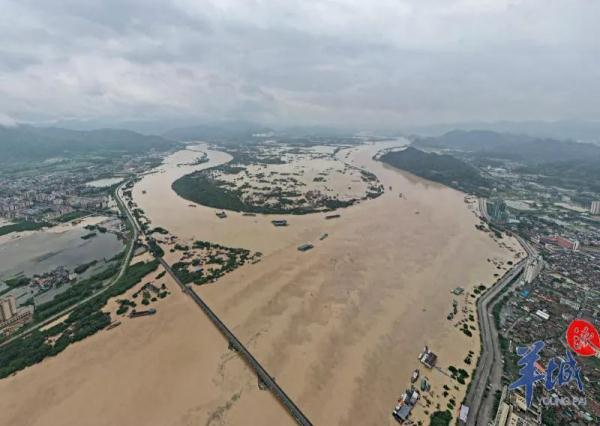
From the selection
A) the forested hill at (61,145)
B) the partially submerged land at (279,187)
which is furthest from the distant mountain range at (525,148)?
the forested hill at (61,145)

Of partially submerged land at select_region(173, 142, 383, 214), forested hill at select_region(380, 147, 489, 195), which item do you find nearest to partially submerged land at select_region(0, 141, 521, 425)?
partially submerged land at select_region(173, 142, 383, 214)

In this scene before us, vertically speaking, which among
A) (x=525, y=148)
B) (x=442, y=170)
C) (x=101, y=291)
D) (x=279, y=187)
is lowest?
(x=279, y=187)

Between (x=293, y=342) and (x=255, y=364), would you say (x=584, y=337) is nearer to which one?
(x=293, y=342)

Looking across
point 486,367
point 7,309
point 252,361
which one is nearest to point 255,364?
point 252,361

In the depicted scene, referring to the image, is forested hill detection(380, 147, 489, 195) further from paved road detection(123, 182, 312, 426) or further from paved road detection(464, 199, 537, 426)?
paved road detection(123, 182, 312, 426)

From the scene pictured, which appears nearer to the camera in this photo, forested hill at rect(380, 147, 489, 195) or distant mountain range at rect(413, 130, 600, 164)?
forested hill at rect(380, 147, 489, 195)

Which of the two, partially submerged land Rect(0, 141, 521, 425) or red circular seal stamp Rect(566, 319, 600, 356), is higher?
red circular seal stamp Rect(566, 319, 600, 356)

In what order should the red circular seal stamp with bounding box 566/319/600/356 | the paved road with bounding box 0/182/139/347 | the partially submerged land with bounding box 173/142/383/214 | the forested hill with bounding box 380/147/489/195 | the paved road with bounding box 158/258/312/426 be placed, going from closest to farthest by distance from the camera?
the red circular seal stamp with bounding box 566/319/600/356, the paved road with bounding box 158/258/312/426, the paved road with bounding box 0/182/139/347, the partially submerged land with bounding box 173/142/383/214, the forested hill with bounding box 380/147/489/195
